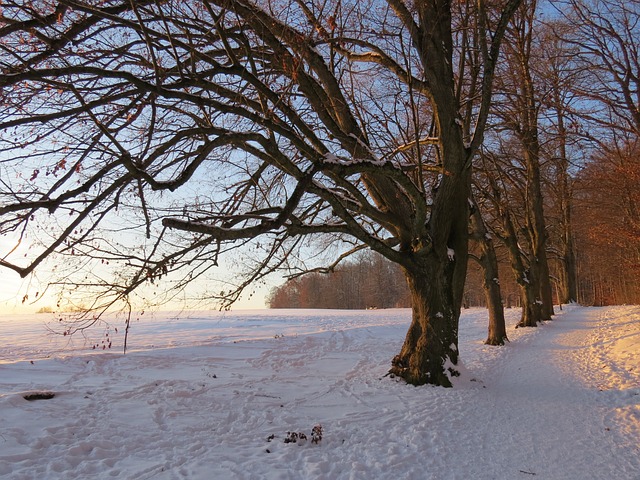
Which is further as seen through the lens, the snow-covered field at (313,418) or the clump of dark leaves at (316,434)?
the clump of dark leaves at (316,434)

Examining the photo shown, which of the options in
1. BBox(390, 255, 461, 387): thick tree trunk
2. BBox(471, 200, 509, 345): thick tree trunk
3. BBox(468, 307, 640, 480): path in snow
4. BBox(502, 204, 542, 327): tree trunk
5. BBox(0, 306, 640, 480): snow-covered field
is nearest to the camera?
BBox(0, 306, 640, 480): snow-covered field

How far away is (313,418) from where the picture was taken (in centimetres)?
556

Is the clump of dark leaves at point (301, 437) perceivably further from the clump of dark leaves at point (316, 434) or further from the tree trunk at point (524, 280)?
the tree trunk at point (524, 280)

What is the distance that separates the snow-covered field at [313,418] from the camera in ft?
13.2

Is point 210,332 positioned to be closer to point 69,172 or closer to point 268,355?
point 268,355

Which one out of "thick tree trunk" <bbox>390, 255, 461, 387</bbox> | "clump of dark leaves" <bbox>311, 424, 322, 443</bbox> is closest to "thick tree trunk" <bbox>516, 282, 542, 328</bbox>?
"thick tree trunk" <bbox>390, 255, 461, 387</bbox>

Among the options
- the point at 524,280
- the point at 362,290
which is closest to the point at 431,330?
the point at 524,280

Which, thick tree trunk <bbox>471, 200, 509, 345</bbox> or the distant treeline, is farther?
the distant treeline

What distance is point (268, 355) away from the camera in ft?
37.4

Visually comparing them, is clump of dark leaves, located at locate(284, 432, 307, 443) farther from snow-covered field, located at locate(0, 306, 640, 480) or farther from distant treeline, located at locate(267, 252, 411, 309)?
distant treeline, located at locate(267, 252, 411, 309)

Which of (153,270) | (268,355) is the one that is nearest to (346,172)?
(153,270)

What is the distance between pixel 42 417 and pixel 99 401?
941 millimetres

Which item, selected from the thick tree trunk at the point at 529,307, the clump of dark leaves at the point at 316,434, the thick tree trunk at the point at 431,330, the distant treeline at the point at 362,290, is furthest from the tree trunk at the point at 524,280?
the distant treeline at the point at 362,290

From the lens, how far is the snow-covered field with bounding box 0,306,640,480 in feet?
13.2
